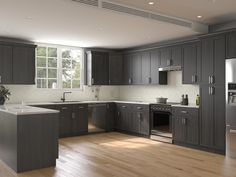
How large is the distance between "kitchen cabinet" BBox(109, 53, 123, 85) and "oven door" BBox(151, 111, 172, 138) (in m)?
2.03

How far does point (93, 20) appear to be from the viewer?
4.82m

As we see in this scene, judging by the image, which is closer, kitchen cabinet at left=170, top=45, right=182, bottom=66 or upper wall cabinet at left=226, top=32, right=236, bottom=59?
upper wall cabinet at left=226, top=32, right=236, bottom=59

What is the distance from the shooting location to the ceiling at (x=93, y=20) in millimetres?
4145

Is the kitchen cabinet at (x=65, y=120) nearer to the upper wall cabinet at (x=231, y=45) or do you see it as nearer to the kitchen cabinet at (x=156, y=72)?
the kitchen cabinet at (x=156, y=72)

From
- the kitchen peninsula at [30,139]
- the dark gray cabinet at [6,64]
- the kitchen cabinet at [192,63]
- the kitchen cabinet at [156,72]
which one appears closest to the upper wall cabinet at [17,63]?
the dark gray cabinet at [6,64]

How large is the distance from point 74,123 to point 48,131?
9.13ft

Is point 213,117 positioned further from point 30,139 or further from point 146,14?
point 30,139

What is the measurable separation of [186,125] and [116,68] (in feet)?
10.8

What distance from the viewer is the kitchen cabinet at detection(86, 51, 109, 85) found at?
26.4 feet

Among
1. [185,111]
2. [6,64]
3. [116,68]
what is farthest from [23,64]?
[185,111]

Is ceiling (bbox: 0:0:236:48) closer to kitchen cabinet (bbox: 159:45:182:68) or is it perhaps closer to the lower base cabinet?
kitchen cabinet (bbox: 159:45:182:68)

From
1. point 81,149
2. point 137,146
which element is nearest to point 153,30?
point 137,146

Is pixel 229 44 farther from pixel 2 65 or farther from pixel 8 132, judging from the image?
pixel 2 65

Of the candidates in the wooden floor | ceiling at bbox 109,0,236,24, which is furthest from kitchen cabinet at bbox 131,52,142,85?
ceiling at bbox 109,0,236,24
